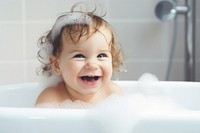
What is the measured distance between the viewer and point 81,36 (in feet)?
3.44

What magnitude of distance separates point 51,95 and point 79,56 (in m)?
0.16

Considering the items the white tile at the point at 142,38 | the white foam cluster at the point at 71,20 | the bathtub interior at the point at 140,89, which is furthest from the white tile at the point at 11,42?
the white foam cluster at the point at 71,20

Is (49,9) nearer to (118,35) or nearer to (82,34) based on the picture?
Answer: (118,35)

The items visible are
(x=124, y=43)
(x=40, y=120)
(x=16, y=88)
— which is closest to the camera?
(x=40, y=120)

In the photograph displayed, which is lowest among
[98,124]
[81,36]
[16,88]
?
[16,88]

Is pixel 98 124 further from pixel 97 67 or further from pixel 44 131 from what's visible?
pixel 97 67

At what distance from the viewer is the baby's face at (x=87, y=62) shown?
1051 mm

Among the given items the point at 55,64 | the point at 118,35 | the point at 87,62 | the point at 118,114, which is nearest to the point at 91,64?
the point at 87,62

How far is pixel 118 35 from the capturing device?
1636mm

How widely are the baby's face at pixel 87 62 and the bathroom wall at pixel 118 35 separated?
54cm

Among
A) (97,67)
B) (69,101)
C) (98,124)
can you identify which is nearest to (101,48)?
(97,67)

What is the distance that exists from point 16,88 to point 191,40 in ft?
2.40

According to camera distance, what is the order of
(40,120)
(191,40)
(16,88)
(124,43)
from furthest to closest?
(124,43)
(191,40)
(16,88)
(40,120)

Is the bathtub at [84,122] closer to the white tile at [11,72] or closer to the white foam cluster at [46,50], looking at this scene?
the white foam cluster at [46,50]
